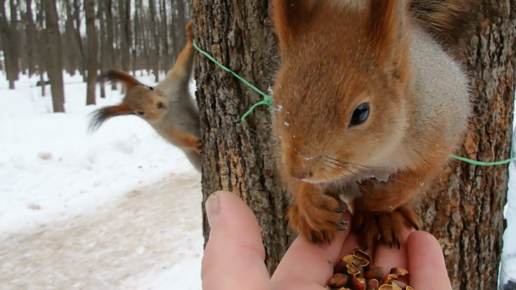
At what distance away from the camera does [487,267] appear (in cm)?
202

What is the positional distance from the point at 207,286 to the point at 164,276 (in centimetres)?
269

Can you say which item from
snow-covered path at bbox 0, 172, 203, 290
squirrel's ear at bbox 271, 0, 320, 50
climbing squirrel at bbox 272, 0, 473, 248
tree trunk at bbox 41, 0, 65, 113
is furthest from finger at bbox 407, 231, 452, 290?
tree trunk at bbox 41, 0, 65, 113

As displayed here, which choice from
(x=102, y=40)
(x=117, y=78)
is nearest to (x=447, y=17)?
(x=117, y=78)

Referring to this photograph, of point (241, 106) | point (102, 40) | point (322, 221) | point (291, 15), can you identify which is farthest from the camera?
point (102, 40)

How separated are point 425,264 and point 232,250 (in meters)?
0.66

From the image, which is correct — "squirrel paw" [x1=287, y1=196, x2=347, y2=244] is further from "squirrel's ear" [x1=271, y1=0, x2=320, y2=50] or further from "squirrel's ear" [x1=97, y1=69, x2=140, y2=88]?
"squirrel's ear" [x1=97, y1=69, x2=140, y2=88]

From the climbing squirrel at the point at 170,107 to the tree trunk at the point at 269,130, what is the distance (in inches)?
52.7

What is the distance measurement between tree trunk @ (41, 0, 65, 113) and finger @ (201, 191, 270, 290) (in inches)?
385

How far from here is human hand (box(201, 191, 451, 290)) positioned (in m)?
1.14

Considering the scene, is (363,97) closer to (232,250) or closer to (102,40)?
(232,250)

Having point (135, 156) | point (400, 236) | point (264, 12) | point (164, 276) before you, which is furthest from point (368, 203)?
point (135, 156)

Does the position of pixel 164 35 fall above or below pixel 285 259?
below

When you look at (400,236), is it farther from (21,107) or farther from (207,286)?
(21,107)

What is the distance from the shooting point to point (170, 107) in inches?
143
